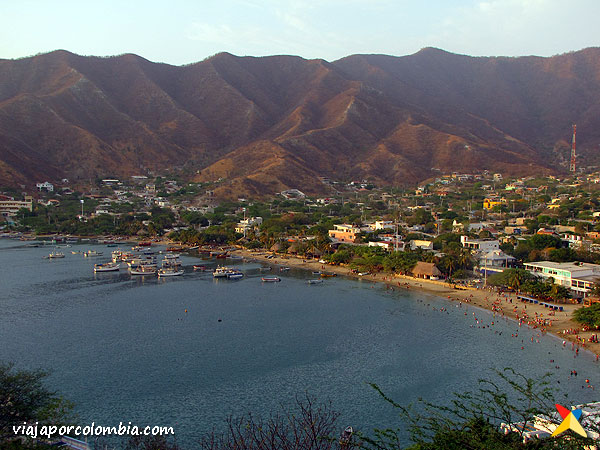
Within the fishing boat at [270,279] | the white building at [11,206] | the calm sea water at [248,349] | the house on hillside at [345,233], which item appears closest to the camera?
the calm sea water at [248,349]

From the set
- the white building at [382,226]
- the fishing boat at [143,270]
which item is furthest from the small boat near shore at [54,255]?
the white building at [382,226]

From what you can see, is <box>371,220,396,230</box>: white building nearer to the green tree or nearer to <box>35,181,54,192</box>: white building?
the green tree

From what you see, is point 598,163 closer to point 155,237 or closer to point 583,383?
point 155,237

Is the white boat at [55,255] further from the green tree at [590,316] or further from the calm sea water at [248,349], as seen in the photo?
the green tree at [590,316]

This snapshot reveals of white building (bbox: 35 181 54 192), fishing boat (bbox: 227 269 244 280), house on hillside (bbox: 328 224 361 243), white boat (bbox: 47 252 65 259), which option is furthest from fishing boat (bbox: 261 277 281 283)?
white building (bbox: 35 181 54 192)

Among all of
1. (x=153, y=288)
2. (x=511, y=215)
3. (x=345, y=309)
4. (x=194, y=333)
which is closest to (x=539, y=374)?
(x=345, y=309)
